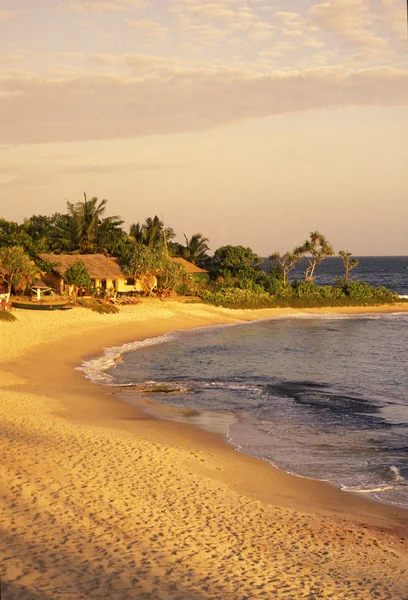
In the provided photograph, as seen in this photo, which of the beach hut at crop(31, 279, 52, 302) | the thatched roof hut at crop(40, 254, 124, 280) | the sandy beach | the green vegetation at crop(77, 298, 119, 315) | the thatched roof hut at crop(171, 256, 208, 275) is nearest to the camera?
the sandy beach

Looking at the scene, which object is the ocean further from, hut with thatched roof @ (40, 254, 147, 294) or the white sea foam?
hut with thatched roof @ (40, 254, 147, 294)

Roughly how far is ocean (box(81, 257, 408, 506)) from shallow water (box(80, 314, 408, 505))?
0.11 ft

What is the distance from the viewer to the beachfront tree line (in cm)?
4606

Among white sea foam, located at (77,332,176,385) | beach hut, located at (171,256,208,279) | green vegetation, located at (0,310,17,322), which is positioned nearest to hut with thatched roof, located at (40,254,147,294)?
beach hut, located at (171,256,208,279)

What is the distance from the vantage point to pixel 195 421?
1748 centimetres

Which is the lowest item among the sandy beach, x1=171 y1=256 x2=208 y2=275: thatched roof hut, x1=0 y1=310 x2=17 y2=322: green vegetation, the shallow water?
the shallow water

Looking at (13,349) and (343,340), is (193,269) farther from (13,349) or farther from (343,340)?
(13,349)

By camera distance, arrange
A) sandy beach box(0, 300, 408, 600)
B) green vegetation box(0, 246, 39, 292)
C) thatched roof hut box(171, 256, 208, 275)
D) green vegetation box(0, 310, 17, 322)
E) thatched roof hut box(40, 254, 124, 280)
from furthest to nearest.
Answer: thatched roof hut box(171, 256, 208, 275)
thatched roof hut box(40, 254, 124, 280)
green vegetation box(0, 246, 39, 292)
green vegetation box(0, 310, 17, 322)
sandy beach box(0, 300, 408, 600)

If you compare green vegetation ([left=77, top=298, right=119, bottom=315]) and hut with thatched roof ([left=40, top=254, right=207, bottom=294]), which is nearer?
green vegetation ([left=77, top=298, right=119, bottom=315])

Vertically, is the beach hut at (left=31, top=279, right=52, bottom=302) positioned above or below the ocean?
above

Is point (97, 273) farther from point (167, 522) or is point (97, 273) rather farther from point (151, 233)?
point (167, 522)

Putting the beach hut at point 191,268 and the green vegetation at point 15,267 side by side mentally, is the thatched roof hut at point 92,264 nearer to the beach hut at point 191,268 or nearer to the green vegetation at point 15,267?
the green vegetation at point 15,267

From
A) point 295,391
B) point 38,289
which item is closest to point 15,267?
point 38,289

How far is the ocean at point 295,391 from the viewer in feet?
46.5
